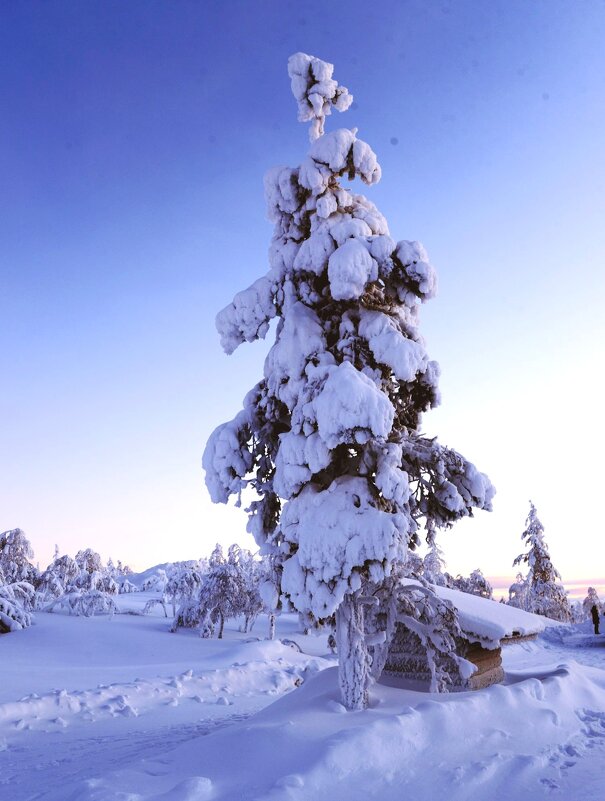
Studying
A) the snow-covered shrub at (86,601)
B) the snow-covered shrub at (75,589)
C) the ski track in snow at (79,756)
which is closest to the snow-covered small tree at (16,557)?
the snow-covered shrub at (75,589)

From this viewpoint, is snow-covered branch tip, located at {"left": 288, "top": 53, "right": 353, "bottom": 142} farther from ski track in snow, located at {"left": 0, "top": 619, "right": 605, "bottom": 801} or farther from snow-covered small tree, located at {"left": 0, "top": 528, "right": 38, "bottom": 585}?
snow-covered small tree, located at {"left": 0, "top": 528, "right": 38, "bottom": 585}

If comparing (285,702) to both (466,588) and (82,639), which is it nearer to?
(82,639)

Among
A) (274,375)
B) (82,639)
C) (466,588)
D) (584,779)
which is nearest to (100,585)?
(82,639)

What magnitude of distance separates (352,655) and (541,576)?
119ft

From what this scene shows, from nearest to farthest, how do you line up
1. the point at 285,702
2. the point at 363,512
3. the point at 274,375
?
the point at 363,512 → the point at 285,702 → the point at 274,375

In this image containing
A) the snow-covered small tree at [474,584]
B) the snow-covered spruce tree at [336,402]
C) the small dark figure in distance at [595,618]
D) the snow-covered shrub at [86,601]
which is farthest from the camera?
the snow-covered small tree at [474,584]

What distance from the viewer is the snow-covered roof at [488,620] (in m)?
11.8

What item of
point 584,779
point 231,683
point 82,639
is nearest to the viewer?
point 584,779

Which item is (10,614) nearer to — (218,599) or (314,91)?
(218,599)

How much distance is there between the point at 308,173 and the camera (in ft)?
35.4

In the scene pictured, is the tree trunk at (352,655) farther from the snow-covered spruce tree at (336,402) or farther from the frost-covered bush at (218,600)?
the frost-covered bush at (218,600)

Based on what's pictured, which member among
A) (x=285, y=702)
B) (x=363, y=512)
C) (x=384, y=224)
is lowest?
(x=285, y=702)

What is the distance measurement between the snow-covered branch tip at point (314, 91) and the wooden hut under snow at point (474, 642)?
1154cm

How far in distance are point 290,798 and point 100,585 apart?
49574mm
